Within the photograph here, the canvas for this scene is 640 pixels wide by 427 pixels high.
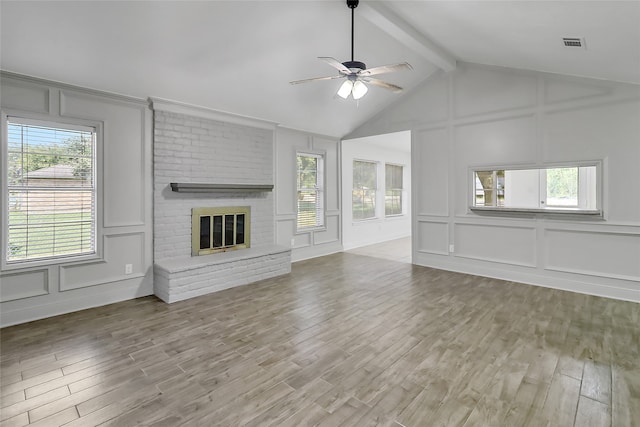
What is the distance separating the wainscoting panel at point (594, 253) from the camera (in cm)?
388

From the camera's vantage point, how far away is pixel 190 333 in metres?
3.02

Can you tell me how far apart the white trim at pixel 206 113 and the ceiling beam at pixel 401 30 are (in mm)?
2459

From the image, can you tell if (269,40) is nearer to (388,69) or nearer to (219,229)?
(388,69)

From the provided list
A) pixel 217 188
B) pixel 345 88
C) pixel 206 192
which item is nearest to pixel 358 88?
pixel 345 88

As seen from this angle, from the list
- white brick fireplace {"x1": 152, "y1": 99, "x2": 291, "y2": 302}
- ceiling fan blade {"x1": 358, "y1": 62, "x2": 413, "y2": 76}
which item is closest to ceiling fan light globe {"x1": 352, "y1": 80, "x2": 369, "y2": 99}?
ceiling fan blade {"x1": 358, "y1": 62, "x2": 413, "y2": 76}

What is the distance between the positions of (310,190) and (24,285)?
4603 mm

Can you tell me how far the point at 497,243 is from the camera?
16.2 feet

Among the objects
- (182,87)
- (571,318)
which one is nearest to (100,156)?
(182,87)

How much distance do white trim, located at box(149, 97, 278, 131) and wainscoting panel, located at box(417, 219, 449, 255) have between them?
10.9ft

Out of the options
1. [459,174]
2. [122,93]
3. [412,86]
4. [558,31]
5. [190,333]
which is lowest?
[190,333]

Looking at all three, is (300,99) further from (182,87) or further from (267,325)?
(267,325)

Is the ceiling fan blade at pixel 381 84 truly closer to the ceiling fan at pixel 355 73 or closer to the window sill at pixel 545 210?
the ceiling fan at pixel 355 73

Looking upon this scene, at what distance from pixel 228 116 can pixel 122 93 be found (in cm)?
149

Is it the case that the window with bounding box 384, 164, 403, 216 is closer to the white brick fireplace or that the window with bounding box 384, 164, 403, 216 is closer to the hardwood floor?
the white brick fireplace
